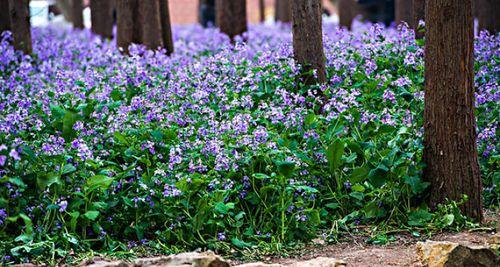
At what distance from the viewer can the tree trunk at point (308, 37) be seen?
823 cm

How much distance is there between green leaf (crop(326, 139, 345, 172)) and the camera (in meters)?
6.21

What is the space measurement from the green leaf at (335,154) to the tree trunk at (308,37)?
6.69ft

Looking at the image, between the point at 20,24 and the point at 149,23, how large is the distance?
1.89 meters

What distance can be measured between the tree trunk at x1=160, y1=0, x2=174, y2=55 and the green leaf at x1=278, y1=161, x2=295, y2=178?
706 centimetres

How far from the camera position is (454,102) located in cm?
613

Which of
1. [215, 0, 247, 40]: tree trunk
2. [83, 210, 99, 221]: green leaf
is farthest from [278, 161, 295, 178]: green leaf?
[215, 0, 247, 40]: tree trunk

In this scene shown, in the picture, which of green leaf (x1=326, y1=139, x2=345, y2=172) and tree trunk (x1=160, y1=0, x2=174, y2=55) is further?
tree trunk (x1=160, y1=0, x2=174, y2=55)

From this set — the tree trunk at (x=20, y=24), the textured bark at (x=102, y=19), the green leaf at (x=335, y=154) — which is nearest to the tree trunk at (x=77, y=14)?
the textured bark at (x=102, y=19)

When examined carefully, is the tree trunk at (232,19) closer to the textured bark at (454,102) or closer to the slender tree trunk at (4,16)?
the slender tree trunk at (4,16)

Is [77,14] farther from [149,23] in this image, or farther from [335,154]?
[335,154]

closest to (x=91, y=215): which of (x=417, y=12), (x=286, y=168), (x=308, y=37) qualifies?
(x=286, y=168)

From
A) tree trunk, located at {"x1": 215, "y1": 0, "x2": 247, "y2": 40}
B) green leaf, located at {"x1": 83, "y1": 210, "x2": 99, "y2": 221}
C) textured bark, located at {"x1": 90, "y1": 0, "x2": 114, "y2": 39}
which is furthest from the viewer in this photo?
tree trunk, located at {"x1": 215, "y1": 0, "x2": 247, "y2": 40}

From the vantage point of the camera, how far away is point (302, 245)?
579 cm

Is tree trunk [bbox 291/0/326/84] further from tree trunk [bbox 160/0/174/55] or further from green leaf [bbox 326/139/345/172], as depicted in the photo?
tree trunk [bbox 160/0/174/55]
